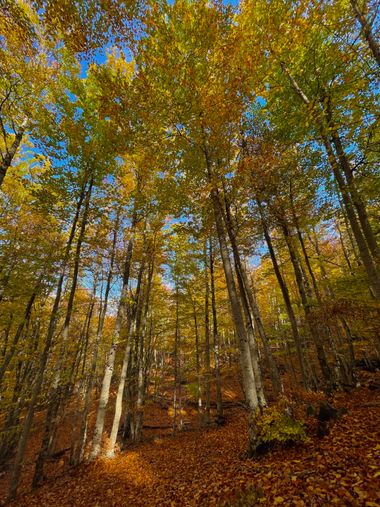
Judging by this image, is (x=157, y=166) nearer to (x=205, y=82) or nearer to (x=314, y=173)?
(x=205, y=82)

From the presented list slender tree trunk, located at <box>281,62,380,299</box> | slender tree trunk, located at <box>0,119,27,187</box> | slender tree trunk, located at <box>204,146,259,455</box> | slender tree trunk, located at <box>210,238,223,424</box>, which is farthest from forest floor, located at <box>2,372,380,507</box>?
slender tree trunk, located at <box>0,119,27,187</box>

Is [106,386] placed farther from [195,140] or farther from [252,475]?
[195,140]

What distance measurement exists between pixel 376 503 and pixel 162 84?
9671mm

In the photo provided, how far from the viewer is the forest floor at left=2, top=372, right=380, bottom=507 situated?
328 cm

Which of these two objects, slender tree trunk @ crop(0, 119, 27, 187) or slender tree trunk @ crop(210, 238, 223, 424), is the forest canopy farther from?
slender tree trunk @ crop(210, 238, 223, 424)

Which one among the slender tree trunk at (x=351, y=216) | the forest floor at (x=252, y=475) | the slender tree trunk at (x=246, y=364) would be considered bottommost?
the forest floor at (x=252, y=475)

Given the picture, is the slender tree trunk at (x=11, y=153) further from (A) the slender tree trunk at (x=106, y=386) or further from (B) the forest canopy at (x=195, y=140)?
(A) the slender tree trunk at (x=106, y=386)

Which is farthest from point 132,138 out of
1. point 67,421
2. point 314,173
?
point 67,421

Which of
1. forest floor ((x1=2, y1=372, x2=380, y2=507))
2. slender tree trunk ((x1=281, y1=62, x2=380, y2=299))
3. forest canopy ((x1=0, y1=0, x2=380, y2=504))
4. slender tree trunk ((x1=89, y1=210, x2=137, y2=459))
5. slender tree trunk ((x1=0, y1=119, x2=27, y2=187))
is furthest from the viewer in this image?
slender tree trunk ((x1=89, y1=210, x2=137, y2=459))

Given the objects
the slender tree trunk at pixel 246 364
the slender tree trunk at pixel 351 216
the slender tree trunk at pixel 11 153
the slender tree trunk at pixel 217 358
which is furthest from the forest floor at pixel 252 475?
the slender tree trunk at pixel 11 153

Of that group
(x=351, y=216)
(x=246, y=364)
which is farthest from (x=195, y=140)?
→ (x=246, y=364)

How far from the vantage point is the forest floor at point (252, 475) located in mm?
3281

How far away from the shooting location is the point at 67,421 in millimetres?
20656

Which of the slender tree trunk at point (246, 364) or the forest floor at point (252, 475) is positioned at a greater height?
the slender tree trunk at point (246, 364)
